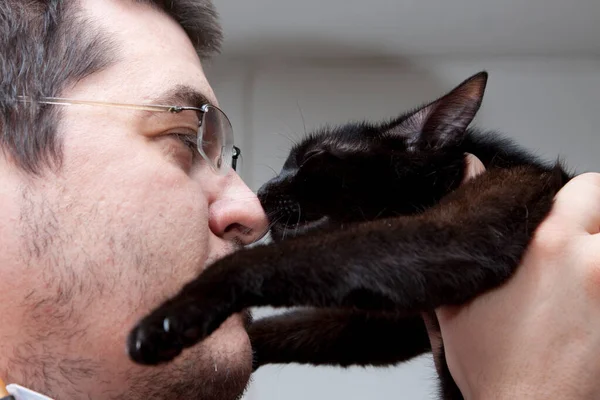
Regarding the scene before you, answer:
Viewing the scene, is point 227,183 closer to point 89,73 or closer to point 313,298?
point 89,73

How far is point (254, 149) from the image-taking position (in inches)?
88.7

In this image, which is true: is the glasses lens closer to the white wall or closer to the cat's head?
the cat's head

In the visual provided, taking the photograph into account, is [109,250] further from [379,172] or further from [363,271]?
[379,172]

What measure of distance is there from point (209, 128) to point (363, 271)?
45cm

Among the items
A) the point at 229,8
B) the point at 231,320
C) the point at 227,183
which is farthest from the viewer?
the point at 229,8

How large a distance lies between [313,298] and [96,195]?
1.21 ft

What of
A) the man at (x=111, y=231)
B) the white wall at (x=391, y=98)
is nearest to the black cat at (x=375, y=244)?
the man at (x=111, y=231)

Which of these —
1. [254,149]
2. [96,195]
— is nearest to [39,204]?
[96,195]

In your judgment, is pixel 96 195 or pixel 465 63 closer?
pixel 96 195

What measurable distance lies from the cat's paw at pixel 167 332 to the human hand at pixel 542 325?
1.38 ft

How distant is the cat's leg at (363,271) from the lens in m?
A: 0.71

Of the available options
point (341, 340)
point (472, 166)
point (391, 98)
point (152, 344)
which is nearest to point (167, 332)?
point (152, 344)

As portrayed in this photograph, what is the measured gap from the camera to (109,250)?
878mm

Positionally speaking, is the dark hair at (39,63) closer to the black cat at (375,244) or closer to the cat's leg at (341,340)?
the black cat at (375,244)
